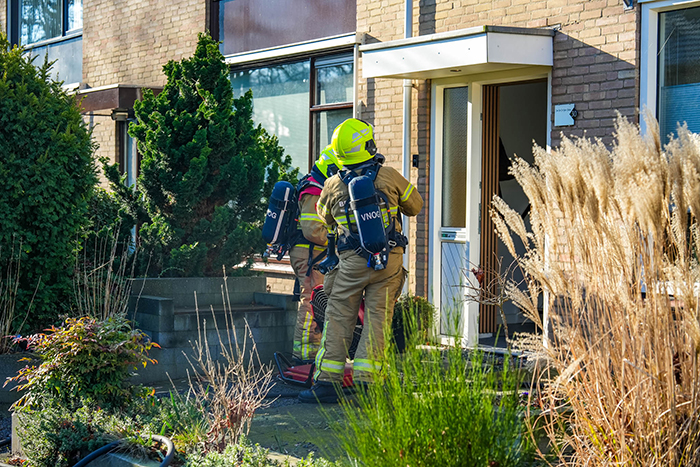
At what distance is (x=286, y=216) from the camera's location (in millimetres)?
7156

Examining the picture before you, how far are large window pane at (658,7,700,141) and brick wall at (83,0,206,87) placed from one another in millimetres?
6829

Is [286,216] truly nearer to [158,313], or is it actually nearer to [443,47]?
[158,313]

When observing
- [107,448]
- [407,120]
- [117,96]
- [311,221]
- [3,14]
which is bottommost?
[107,448]

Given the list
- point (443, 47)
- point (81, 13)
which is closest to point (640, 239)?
point (443, 47)

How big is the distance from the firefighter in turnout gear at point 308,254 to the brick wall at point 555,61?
1831 mm

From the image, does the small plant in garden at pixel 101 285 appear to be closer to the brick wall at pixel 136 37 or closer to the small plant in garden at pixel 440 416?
the small plant in garden at pixel 440 416

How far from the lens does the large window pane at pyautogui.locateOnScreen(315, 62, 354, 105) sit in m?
9.81

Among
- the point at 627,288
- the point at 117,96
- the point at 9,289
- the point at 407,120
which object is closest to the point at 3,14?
the point at 117,96

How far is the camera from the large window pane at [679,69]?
6812 mm

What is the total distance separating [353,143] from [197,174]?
2.65 meters

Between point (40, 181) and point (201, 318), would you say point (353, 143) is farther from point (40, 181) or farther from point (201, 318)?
point (40, 181)

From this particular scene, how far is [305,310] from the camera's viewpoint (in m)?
7.32

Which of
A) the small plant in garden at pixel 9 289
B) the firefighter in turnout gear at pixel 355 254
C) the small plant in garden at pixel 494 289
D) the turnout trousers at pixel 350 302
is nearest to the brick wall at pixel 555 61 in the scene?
the small plant in garden at pixel 494 289

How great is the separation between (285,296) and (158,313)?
1.32 metres
